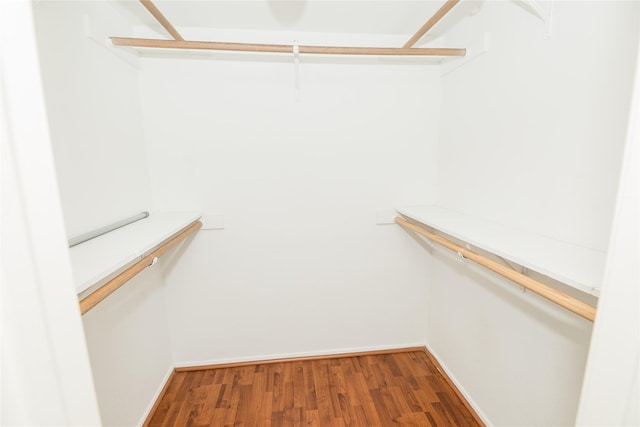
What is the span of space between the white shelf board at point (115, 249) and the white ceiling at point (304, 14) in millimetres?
1206

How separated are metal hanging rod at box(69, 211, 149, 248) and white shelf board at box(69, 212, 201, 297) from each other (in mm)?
15

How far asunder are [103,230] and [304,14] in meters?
1.59

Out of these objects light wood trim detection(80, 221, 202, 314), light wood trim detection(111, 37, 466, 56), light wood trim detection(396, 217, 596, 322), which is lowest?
light wood trim detection(80, 221, 202, 314)

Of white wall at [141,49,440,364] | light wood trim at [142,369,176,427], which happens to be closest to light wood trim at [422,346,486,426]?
white wall at [141,49,440,364]

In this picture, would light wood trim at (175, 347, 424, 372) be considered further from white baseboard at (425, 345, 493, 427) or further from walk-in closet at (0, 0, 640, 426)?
white baseboard at (425, 345, 493, 427)

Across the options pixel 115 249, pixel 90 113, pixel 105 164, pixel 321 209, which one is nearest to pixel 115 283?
pixel 115 249

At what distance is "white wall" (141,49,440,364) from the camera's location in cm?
183

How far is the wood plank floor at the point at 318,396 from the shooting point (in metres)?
1.64

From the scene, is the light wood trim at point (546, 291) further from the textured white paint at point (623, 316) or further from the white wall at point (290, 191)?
the white wall at point (290, 191)

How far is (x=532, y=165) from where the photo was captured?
1.25m

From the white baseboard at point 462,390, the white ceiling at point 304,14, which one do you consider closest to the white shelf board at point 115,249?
the white ceiling at point 304,14

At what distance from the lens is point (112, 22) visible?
151 cm

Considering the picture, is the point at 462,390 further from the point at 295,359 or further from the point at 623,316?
the point at 623,316

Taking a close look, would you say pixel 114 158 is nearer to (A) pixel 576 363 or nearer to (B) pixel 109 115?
(B) pixel 109 115
